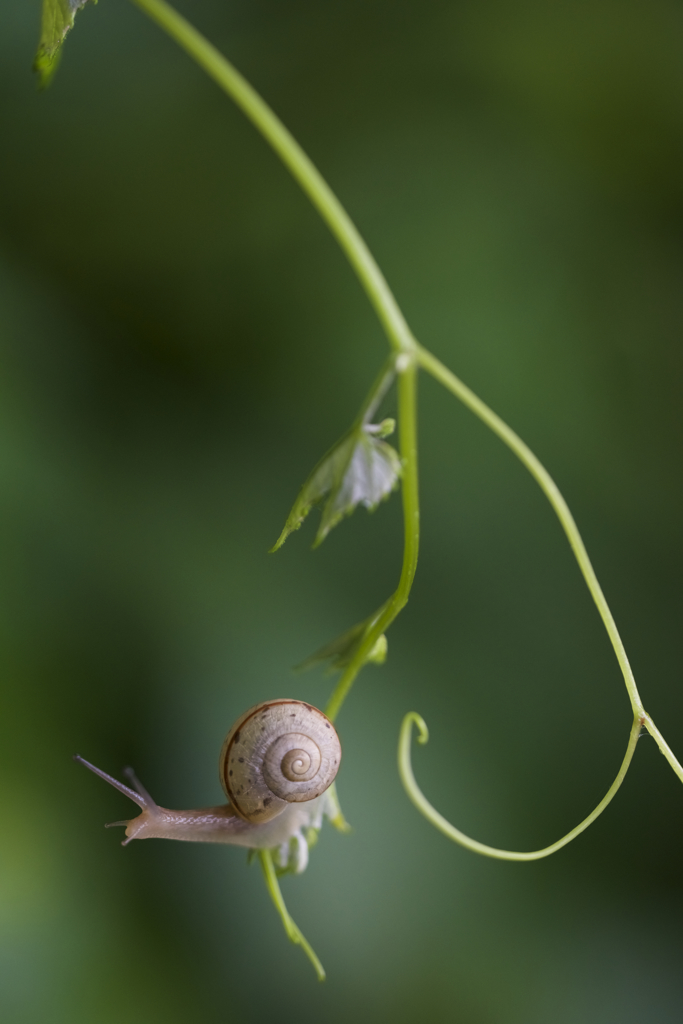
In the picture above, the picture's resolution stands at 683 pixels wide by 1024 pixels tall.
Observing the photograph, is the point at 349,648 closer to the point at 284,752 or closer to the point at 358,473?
the point at 284,752

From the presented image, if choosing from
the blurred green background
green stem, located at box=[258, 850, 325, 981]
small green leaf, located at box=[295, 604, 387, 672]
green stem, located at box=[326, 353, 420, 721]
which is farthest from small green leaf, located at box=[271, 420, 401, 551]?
the blurred green background

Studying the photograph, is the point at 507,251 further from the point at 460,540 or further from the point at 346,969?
the point at 346,969

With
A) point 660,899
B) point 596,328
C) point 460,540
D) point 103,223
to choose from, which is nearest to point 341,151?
point 103,223

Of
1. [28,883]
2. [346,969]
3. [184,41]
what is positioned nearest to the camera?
[184,41]

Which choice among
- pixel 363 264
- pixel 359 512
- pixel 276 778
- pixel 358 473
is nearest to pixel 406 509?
pixel 358 473

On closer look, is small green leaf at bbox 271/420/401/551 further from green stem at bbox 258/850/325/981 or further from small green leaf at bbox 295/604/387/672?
green stem at bbox 258/850/325/981

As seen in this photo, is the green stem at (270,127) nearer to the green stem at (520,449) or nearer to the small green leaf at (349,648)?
the green stem at (520,449)

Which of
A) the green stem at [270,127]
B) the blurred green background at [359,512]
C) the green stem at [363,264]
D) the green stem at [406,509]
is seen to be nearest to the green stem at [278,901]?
the green stem at [406,509]
